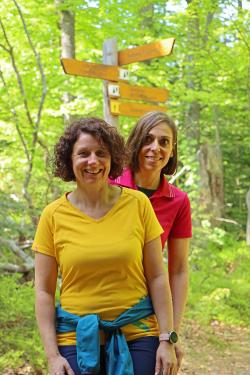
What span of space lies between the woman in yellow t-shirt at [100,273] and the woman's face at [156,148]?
1.32ft

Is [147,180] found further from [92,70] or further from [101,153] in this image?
[92,70]

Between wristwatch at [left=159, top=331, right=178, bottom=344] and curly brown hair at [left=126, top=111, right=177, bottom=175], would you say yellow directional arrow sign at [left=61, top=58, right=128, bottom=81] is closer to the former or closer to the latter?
curly brown hair at [left=126, top=111, right=177, bottom=175]

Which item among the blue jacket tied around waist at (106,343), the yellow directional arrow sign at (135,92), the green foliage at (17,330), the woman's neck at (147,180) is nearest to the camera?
the blue jacket tied around waist at (106,343)

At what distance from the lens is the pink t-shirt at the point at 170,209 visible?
2.40 m

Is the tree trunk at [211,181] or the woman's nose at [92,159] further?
the tree trunk at [211,181]

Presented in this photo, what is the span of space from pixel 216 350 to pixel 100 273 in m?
4.75

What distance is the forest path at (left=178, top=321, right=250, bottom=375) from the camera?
5.58m

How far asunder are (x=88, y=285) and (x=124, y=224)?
0.27 meters

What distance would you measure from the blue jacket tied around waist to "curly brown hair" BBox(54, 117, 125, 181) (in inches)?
22.8

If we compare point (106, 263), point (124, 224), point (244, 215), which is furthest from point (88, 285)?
point (244, 215)

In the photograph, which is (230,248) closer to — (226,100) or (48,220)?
(226,100)

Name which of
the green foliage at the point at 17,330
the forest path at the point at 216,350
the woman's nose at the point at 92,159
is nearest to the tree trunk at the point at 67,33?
the forest path at the point at 216,350

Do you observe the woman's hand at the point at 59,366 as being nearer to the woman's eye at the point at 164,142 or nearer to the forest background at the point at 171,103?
the woman's eye at the point at 164,142

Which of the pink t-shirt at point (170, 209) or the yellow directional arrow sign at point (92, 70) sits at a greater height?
the yellow directional arrow sign at point (92, 70)
